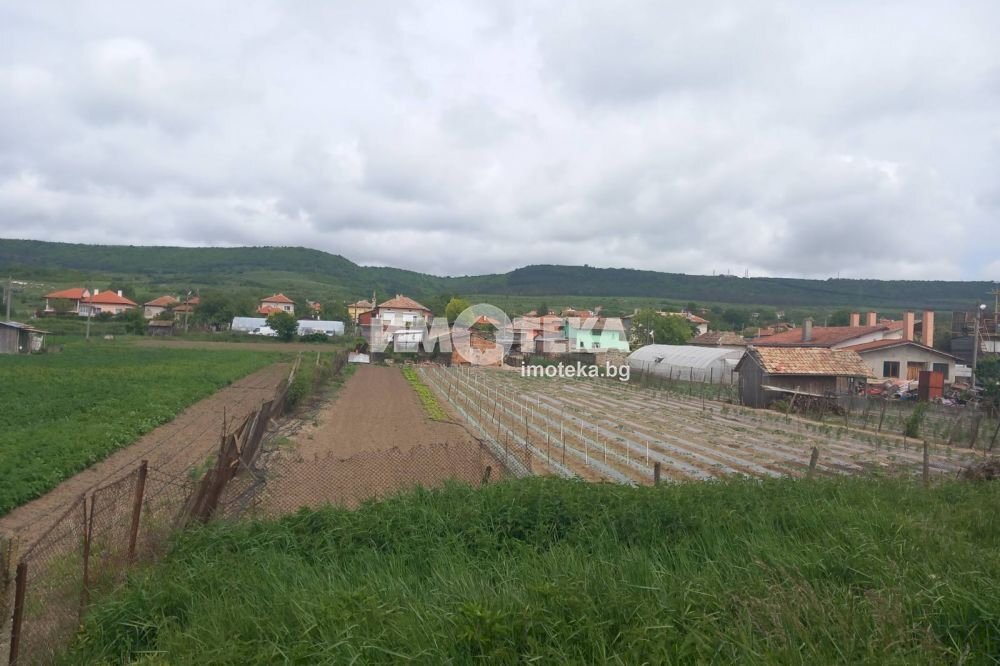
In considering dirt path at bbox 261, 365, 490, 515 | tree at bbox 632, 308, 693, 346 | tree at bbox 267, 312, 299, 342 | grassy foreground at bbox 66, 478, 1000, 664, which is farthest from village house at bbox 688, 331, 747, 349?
grassy foreground at bbox 66, 478, 1000, 664

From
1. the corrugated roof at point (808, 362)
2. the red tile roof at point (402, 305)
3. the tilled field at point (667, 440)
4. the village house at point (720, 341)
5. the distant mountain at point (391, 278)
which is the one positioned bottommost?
the tilled field at point (667, 440)

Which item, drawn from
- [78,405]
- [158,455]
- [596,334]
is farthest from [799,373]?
[596,334]

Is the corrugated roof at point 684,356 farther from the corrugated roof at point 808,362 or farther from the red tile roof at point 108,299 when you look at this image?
the red tile roof at point 108,299

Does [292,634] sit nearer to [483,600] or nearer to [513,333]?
[483,600]

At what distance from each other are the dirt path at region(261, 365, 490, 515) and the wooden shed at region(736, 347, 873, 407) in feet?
44.5

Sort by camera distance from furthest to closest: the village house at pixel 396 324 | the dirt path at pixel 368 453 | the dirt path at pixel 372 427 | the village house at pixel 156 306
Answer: the village house at pixel 156 306
the village house at pixel 396 324
the dirt path at pixel 372 427
the dirt path at pixel 368 453

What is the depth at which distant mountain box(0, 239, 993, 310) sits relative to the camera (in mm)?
117875

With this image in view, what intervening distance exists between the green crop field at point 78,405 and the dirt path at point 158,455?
19 cm

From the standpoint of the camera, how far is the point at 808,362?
94.4 ft

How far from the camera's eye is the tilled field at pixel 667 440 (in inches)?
552

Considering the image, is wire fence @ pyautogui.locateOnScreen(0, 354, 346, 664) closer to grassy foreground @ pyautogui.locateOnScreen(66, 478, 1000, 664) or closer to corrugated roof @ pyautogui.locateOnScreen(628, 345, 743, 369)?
grassy foreground @ pyautogui.locateOnScreen(66, 478, 1000, 664)

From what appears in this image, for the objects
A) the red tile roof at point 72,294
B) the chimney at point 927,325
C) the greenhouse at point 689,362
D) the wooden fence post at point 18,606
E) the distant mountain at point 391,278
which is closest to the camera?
the wooden fence post at point 18,606

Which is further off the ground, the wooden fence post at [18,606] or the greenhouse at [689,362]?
the wooden fence post at [18,606]

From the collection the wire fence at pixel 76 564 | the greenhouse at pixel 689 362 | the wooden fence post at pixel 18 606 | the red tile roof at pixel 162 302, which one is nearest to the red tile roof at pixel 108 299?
the red tile roof at pixel 162 302
